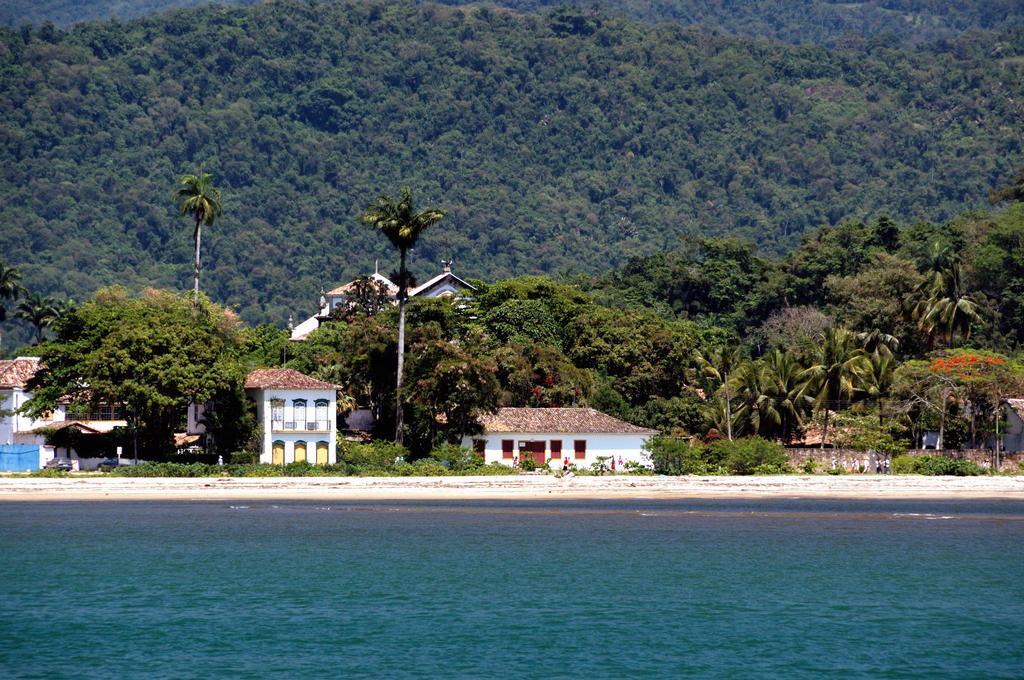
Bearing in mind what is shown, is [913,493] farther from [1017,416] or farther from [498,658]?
[498,658]

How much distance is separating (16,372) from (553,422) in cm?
3888

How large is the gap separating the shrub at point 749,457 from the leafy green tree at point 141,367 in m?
27.3

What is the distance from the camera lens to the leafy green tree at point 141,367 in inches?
2778

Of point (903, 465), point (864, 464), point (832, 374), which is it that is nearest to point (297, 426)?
point (832, 374)

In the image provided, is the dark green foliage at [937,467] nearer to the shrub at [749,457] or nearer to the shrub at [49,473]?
the shrub at [749,457]

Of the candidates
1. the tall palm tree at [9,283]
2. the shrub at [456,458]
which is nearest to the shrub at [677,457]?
the shrub at [456,458]

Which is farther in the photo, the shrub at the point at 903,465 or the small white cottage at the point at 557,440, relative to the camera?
the small white cottage at the point at 557,440

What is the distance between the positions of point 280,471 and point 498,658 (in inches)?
1573

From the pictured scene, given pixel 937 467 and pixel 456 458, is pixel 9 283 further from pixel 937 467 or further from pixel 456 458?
pixel 937 467

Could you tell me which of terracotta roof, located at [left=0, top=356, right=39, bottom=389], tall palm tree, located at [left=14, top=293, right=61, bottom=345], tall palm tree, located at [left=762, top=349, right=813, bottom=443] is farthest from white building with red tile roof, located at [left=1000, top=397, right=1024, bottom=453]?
tall palm tree, located at [left=14, top=293, right=61, bottom=345]

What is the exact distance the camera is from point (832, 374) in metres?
82.4

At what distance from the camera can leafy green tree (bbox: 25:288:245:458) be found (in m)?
70.6

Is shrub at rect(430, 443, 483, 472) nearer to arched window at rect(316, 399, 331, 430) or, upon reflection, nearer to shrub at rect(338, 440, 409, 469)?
shrub at rect(338, 440, 409, 469)

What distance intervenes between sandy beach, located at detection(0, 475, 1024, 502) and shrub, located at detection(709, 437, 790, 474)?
1.55 meters
